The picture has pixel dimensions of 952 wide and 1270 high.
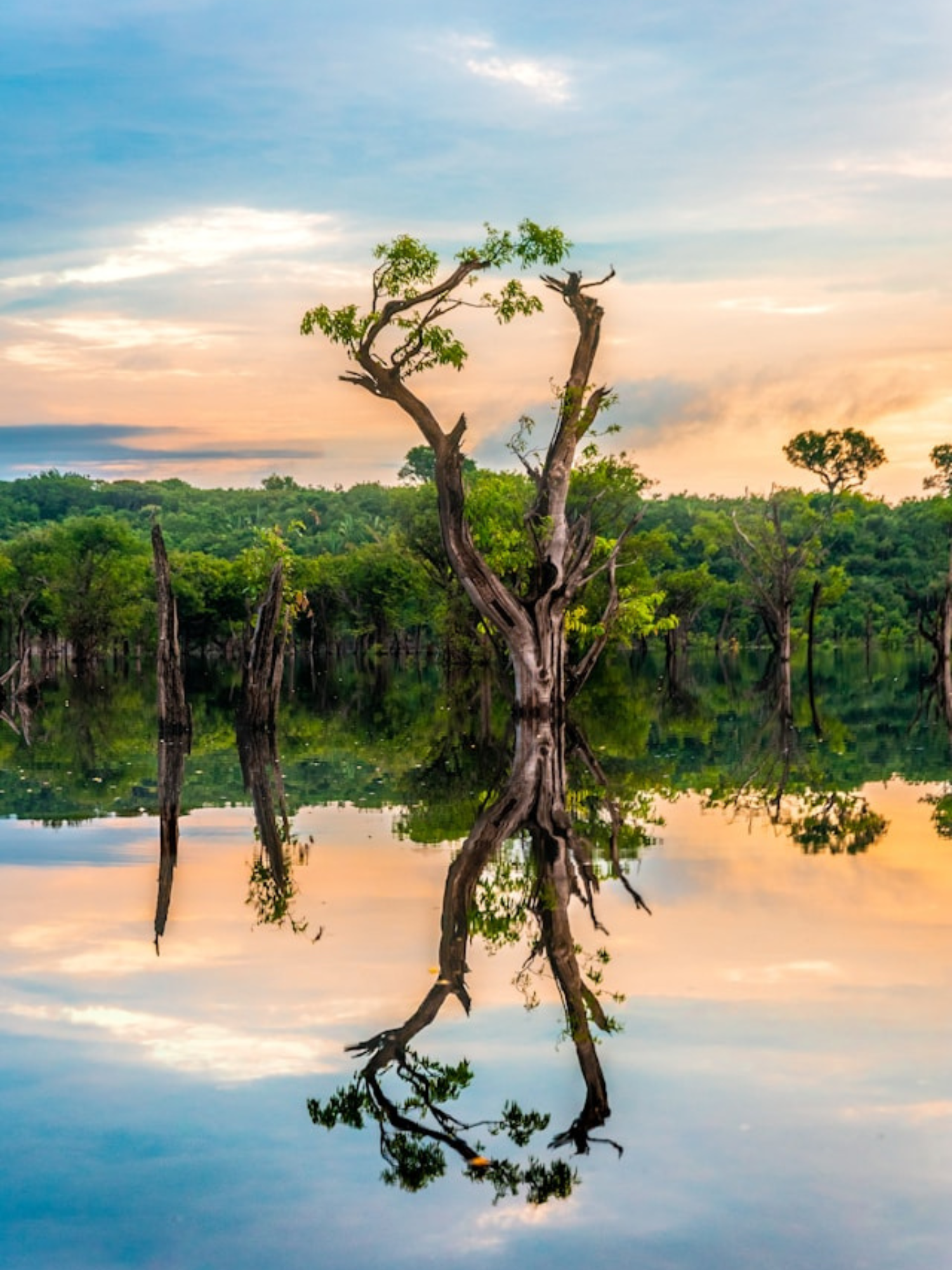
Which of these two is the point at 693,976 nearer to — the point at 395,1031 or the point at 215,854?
the point at 395,1031

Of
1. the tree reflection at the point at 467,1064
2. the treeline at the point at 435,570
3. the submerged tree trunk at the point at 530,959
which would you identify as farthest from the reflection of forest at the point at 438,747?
the treeline at the point at 435,570

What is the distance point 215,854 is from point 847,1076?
841 centimetres

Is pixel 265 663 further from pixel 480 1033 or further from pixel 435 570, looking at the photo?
pixel 435 570

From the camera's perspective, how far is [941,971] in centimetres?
925

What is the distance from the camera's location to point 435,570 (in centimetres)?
6581

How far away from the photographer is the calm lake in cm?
562

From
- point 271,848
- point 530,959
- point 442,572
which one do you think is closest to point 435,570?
point 442,572

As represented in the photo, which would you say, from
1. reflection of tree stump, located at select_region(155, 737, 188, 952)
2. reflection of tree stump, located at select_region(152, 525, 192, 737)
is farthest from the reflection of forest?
reflection of tree stump, located at select_region(152, 525, 192, 737)

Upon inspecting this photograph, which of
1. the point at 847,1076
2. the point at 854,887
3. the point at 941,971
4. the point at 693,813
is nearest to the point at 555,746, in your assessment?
the point at 693,813

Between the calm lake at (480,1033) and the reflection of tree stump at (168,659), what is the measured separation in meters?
9.65

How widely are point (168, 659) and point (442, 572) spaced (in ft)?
121

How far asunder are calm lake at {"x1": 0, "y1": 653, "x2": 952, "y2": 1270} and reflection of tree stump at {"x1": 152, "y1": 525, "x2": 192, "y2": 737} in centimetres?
965

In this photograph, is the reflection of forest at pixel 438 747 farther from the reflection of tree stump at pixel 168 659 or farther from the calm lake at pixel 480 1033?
the calm lake at pixel 480 1033

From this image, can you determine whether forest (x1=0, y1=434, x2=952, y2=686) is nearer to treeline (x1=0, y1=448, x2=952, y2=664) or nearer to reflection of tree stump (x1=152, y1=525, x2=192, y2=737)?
treeline (x1=0, y1=448, x2=952, y2=664)
